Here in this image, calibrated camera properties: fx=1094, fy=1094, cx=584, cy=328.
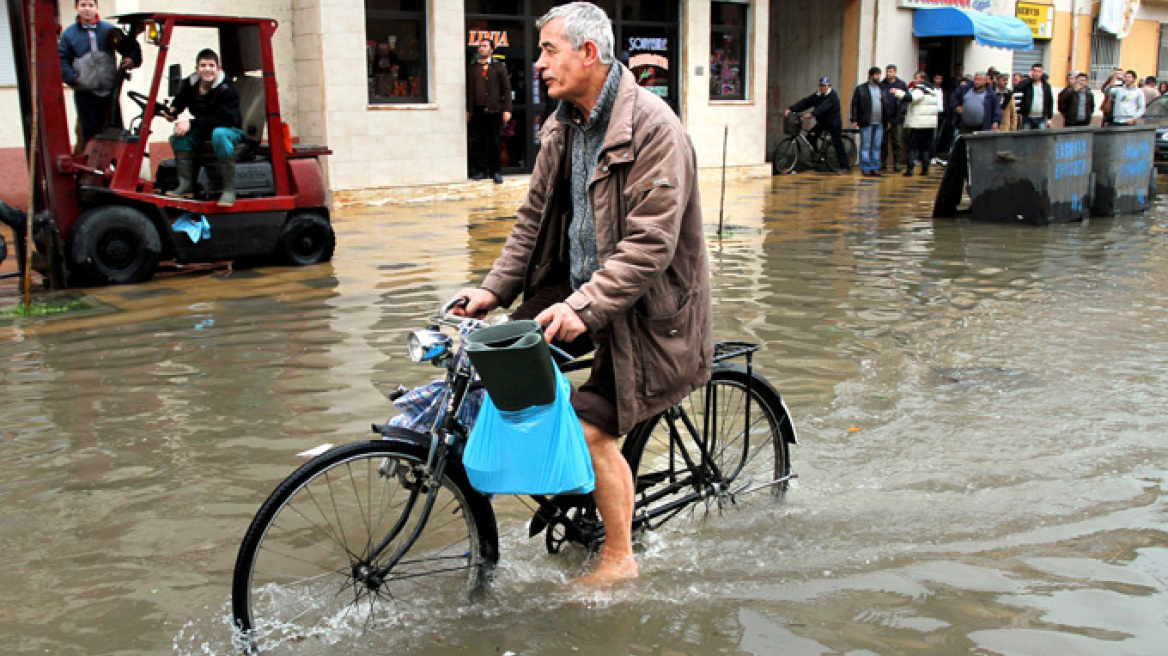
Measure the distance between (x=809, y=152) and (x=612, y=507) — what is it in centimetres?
1950

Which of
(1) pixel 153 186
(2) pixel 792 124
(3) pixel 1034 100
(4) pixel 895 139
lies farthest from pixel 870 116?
(1) pixel 153 186

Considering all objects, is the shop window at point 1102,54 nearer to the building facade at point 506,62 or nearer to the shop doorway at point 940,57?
the building facade at point 506,62

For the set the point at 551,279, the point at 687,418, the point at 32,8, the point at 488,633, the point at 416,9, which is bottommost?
the point at 488,633

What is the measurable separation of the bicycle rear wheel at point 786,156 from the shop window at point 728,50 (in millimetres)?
1408

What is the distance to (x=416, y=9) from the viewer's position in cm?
1586

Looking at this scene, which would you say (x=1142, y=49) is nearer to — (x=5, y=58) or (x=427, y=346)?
(x=5, y=58)

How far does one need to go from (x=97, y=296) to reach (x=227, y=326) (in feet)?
5.83

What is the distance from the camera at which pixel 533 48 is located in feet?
57.4

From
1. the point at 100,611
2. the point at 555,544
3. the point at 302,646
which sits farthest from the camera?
the point at 555,544

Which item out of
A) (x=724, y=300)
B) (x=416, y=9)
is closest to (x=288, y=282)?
(x=724, y=300)

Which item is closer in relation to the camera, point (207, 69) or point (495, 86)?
point (207, 69)

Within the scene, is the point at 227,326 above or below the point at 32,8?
below

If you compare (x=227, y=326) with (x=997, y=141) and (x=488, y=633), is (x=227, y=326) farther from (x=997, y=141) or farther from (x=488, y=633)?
(x=997, y=141)

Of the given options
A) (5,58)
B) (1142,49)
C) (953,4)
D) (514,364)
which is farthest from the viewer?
(1142,49)
